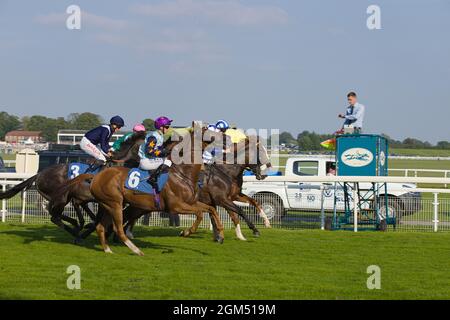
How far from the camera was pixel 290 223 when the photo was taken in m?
13.0

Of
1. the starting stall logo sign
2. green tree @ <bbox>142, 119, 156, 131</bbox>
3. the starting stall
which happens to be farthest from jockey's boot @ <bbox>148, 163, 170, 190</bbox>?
green tree @ <bbox>142, 119, 156, 131</bbox>

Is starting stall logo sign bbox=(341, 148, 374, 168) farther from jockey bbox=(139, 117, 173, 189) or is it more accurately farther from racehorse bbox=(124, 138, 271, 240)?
jockey bbox=(139, 117, 173, 189)

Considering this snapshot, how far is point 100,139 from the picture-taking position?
10.5 m

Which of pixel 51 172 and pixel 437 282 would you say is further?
pixel 51 172

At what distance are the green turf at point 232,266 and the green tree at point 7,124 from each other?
226 ft

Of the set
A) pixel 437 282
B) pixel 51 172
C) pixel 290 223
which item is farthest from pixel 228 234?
pixel 437 282

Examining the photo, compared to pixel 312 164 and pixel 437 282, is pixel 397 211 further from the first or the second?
pixel 437 282

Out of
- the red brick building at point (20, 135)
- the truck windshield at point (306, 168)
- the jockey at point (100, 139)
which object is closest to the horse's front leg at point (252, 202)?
the jockey at point (100, 139)

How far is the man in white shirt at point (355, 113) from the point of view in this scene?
1252cm

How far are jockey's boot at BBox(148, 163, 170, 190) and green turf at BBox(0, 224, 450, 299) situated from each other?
2.86 ft

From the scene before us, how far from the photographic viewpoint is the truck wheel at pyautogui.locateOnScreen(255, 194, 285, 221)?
13.2 m

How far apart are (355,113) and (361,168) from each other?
→ 987 mm

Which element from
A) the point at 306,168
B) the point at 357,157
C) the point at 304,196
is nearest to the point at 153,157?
the point at 357,157
